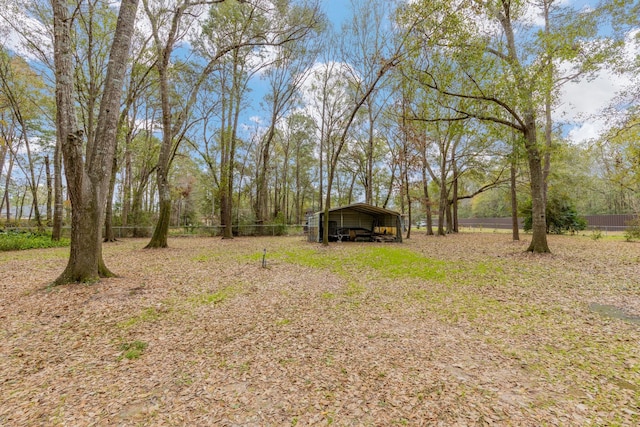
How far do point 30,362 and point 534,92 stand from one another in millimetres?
12343

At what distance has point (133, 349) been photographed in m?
3.05

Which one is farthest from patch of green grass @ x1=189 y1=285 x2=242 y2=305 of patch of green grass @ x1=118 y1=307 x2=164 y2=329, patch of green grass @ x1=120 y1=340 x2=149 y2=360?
patch of green grass @ x1=120 y1=340 x2=149 y2=360

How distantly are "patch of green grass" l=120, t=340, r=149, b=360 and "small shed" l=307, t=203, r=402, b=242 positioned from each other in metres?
12.5

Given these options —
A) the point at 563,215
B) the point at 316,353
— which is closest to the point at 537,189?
the point at 316,353

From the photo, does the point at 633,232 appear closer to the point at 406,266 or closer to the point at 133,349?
the point at 406,266

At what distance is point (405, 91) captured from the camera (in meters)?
10.1

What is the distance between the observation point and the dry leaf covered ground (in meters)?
2.12

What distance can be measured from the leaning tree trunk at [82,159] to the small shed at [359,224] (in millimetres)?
11195

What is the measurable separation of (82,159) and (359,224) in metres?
16.1

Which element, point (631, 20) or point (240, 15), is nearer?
point (631, 20)

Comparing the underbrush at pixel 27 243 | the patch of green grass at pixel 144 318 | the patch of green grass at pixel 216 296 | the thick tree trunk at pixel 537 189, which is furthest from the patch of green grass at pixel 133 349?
the underbrush at pixel 27 243

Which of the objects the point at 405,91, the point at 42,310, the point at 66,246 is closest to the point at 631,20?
the point at 405,91

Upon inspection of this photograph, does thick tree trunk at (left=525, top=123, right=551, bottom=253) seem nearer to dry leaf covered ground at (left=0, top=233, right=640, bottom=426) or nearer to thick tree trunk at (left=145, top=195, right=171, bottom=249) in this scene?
dry leaf covered ground at (left=0, top=233, right=640, bottom=426)

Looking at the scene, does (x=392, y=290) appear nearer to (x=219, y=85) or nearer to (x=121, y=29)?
(x=121, y=29)
